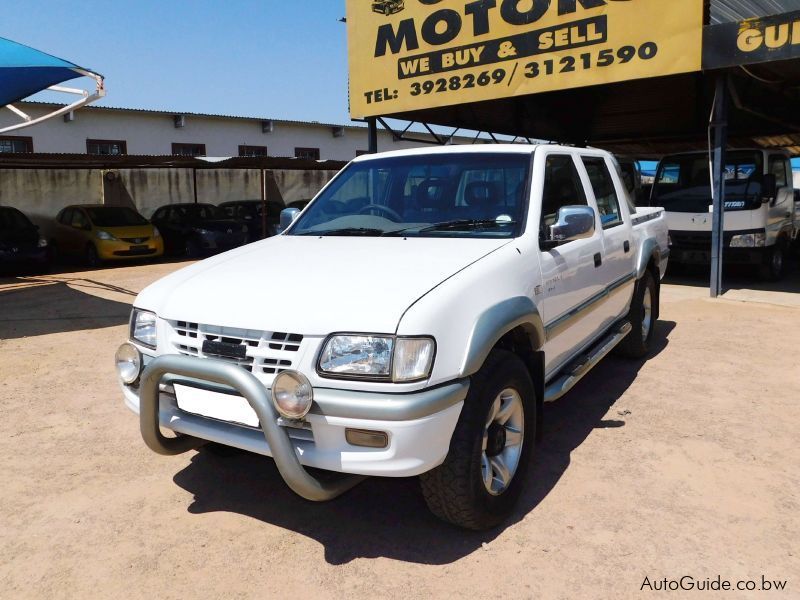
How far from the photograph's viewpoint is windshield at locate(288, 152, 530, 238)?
3.55 m

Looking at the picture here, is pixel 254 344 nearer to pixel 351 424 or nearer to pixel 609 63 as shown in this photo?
pixel 351 424

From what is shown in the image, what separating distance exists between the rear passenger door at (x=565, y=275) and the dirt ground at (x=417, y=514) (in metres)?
0.64

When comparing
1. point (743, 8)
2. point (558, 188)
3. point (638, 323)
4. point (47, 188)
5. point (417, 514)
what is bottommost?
point (417, 514)

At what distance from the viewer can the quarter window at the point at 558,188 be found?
3.64 meters

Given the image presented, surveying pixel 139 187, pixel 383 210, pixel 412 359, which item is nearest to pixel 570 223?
pixel 383 210

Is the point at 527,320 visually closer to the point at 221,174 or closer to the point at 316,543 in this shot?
the point at 316,543

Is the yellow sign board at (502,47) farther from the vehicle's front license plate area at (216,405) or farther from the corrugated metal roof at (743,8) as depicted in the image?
the vehicle's front license plate area at (216,405)

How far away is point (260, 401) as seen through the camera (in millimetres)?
2430

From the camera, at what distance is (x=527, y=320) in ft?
9.99

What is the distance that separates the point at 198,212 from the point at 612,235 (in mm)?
14128

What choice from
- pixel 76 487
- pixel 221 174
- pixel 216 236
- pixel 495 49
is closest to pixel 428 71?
pixel 495 49

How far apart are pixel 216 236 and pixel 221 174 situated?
6210 mm

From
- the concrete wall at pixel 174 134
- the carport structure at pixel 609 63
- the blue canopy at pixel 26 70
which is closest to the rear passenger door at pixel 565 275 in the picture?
the carport structure at pixel 609 63

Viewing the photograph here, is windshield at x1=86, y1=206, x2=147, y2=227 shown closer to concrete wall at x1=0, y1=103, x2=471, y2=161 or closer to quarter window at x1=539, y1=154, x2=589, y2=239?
concrete wall at x1=0, y1=103, x2=471, y2=161
